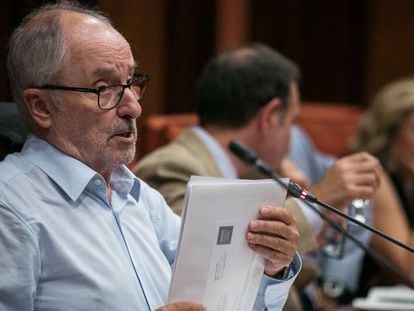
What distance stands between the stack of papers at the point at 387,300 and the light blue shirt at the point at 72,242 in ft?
3.45

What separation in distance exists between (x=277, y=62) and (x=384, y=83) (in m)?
3.13

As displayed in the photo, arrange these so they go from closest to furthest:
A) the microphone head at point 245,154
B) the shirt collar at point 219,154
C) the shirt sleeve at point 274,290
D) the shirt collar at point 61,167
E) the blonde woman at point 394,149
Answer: the shirt collar at point 61,167 → the shirt sleeve at point 274,290 → the microphone head at point 245,154 → the shirt collar at point 219,154 → the blonde woman at point 394,149

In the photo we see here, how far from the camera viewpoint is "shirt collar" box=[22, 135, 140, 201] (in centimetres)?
188

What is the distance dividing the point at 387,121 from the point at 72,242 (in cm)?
244

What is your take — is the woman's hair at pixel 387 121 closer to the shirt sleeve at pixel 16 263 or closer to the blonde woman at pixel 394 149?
the blonde woman at pixel 394 149

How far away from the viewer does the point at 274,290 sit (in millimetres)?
2043

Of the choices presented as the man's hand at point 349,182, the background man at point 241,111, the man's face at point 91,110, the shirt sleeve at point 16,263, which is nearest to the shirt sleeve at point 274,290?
the man's face at point 91,110

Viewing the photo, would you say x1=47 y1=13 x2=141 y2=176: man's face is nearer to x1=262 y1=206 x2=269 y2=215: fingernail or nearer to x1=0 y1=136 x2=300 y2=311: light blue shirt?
x1=0 y1=136 x2=300 y2=311: light blue shirt

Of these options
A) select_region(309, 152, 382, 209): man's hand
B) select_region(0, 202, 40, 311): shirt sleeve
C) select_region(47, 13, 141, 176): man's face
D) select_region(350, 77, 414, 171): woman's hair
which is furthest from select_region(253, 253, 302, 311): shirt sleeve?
select_region(350, 77, 414, 171): woman's hair

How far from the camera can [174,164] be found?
287cm

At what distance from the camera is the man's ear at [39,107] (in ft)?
6.31

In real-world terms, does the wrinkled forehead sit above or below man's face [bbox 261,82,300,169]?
above

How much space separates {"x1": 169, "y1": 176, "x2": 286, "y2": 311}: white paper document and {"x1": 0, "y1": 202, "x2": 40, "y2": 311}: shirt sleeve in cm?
25

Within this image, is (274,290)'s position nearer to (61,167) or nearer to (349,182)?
(61,167)
